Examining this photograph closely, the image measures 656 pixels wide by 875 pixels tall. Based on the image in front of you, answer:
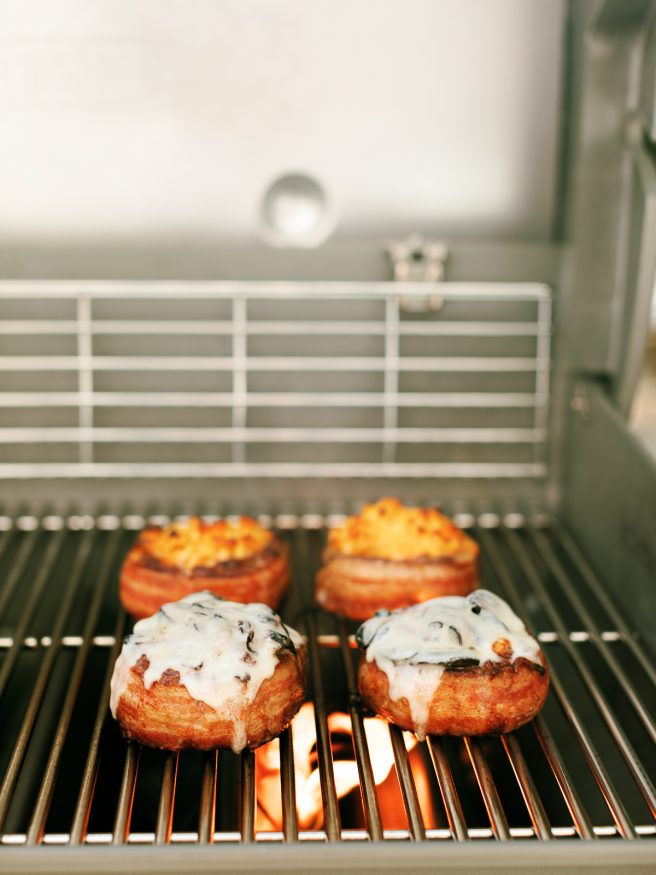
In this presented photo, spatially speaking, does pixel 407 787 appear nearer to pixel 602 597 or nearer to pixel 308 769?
pixel 308 769

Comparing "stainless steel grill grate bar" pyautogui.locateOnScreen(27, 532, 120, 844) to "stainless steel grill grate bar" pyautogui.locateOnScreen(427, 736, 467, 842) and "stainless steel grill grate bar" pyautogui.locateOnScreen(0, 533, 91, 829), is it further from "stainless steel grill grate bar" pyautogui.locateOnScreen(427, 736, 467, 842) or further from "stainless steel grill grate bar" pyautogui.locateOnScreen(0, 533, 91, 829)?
"stainless steel grill grate bar" pyautogui.locateOnScreen(427, 736, 467, 842)

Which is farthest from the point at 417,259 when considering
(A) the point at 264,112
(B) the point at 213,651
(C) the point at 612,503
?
(B) the point at 213,651

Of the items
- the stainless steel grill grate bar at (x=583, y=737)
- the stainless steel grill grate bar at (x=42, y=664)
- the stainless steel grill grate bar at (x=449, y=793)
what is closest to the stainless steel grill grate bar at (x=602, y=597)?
the stainless steel grill grate bar at (x=583, y=737)

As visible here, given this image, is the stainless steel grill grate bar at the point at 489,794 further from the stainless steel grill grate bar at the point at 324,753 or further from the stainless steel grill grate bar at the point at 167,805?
the stainless steel grill grate bar at the point at 167,805

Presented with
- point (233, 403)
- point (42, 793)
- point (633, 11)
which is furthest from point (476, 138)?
point (42, 793)

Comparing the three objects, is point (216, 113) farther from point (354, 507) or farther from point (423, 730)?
point (423, 730)

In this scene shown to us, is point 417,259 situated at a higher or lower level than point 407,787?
higher
